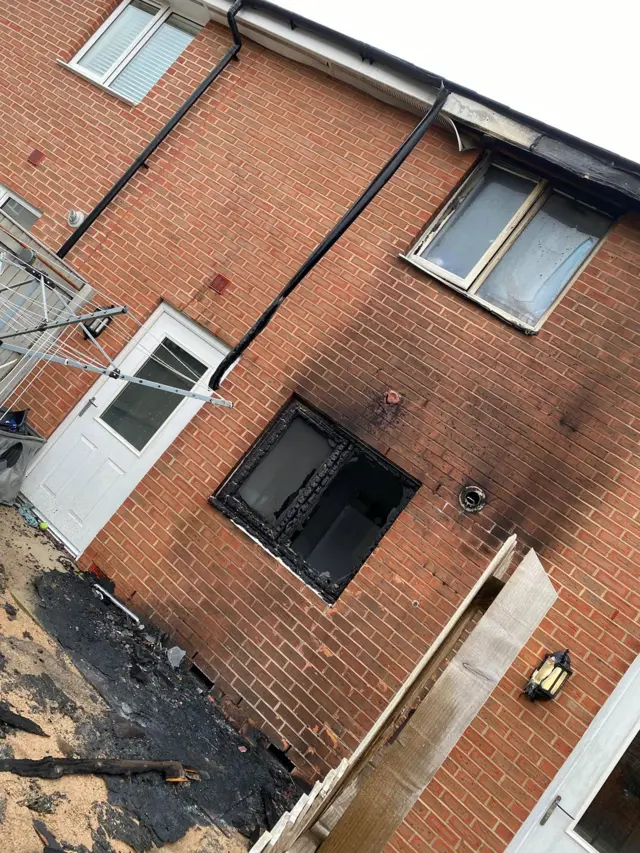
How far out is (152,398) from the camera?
6.46 m

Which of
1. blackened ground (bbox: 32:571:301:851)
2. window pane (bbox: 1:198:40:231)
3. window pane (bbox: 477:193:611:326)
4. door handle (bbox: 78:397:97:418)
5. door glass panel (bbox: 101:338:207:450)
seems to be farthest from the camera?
window pane (bbox: 1:198:40:231)

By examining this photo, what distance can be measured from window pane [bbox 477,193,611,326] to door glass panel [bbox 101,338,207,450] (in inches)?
125

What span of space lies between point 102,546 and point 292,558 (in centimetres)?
204

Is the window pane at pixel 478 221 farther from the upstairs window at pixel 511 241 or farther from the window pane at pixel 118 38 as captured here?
the window pane at pixel 118 38

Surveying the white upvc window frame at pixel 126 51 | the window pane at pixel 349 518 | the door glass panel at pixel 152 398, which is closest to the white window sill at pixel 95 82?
the white upvc window frame at pixel 126 51

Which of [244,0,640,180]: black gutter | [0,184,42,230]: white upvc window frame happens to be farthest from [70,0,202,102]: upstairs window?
[0,184,42,230]: white upvc window frame

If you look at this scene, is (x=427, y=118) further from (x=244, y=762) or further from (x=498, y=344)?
(x=244, y=762)

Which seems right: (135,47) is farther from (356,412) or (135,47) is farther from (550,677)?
(550,677)

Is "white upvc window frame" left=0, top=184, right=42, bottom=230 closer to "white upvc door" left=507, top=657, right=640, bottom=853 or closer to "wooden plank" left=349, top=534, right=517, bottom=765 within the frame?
"wooden plank" left=349, top=534, right=517, bottom=765

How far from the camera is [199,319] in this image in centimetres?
643

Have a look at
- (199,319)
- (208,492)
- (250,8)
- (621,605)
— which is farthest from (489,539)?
(250,8)

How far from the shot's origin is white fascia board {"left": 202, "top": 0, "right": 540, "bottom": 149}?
569 centimetres

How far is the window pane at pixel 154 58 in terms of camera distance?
7.50 m

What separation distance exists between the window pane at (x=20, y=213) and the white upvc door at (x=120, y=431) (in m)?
2.35
